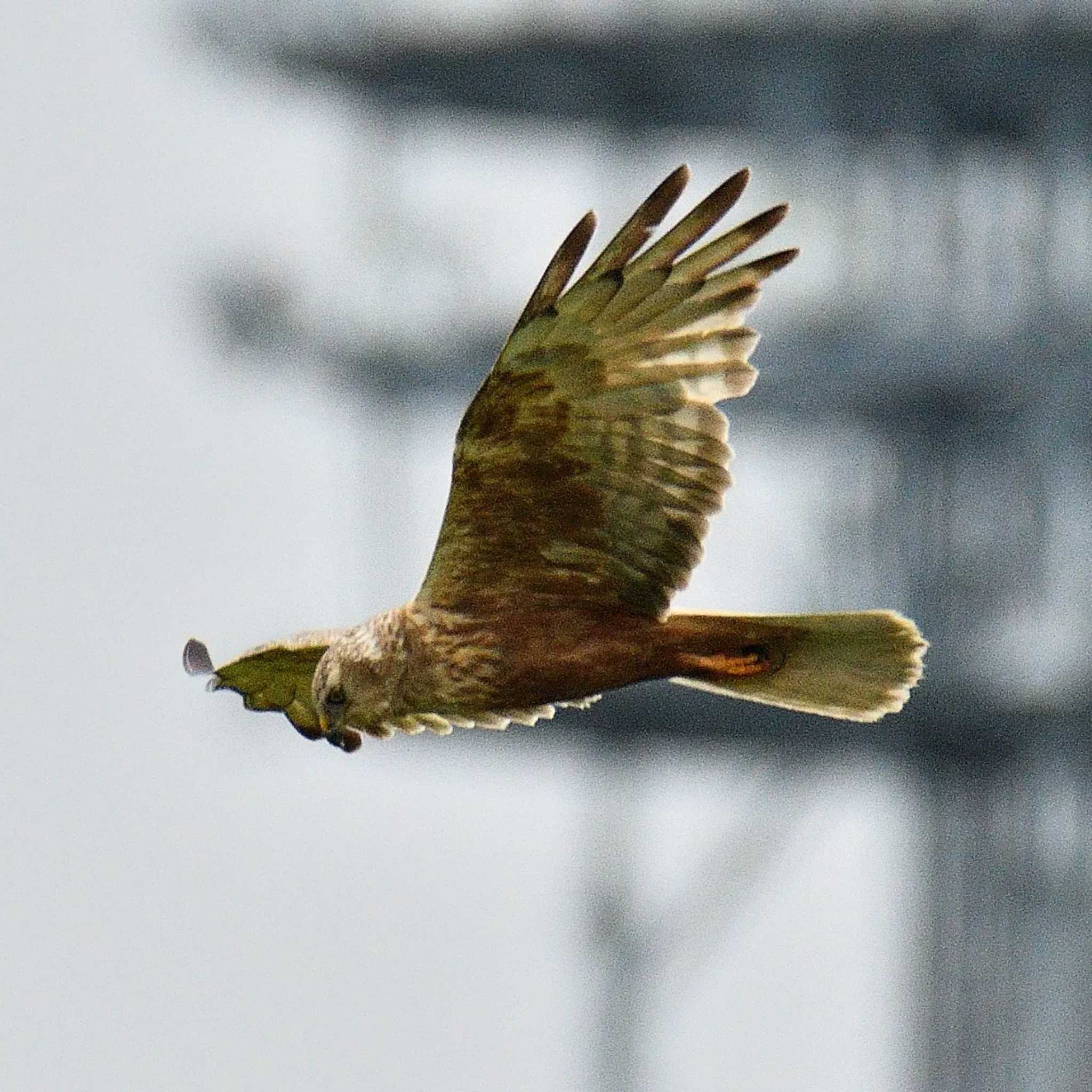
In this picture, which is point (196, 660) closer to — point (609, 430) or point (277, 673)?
point (277, 673)

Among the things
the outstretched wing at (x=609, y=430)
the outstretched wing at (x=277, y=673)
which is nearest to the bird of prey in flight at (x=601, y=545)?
the outstretched wing at (x=609, y=430)

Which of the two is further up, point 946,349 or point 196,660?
point 946,349

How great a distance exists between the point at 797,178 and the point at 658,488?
34.4 feet

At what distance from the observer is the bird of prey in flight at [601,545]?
7504mm

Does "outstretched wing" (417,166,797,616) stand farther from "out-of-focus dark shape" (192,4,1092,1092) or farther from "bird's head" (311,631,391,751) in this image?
"out-of-focus dark shape" (192,4,1092,1092)

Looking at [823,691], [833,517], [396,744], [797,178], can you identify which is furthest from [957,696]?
[823,691]

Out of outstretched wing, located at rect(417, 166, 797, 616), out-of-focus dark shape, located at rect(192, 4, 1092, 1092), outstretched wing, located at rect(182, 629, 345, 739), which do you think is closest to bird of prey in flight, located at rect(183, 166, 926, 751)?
outstretched wing, located at rect(417, 166, 797, 616)

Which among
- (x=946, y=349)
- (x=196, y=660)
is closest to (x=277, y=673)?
(x=196, y=660)

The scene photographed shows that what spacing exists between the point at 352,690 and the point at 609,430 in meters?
0.77

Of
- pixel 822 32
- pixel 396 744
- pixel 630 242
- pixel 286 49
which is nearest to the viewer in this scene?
pixel 630 242

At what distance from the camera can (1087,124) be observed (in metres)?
17.4

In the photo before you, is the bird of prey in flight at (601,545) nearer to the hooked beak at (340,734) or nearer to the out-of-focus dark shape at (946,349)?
the hooked beak at (340,734)

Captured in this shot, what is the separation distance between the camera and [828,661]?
7805mm

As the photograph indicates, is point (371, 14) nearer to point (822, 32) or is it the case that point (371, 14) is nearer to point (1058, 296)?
point (822, 32)
